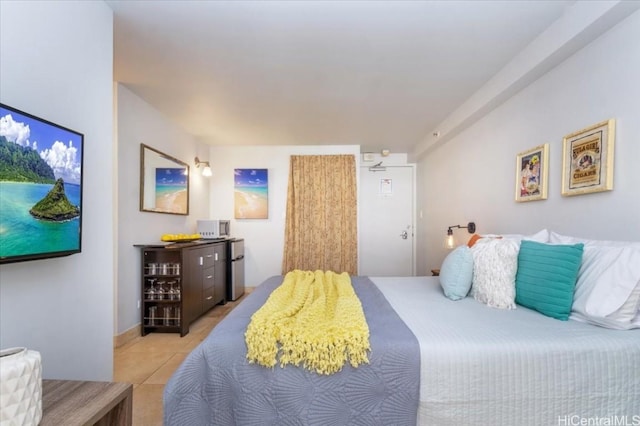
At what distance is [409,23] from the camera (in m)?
1.89

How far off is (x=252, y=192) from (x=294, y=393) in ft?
13.0

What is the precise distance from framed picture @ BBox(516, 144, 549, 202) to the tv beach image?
3.57m

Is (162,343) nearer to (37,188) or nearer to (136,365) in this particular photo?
(136,365)

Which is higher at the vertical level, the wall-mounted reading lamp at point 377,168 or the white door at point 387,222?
the wall-mounted reading lamp at point 377,168

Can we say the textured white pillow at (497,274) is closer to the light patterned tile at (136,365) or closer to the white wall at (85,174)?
the white wall at (85,174)

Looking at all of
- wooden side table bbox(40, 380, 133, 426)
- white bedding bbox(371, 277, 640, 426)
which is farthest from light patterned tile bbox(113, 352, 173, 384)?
white bedding bbox(371, 277, 640, 426)

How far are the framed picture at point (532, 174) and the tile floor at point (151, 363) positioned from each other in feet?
9.52

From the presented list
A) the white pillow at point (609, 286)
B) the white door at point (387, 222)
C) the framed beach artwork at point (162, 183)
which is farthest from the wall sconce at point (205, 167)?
the white pillow at point (609, 286)

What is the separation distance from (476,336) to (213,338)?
112 centimetres

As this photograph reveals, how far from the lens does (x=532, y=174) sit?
225 cm

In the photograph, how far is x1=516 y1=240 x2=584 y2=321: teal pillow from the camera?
4.82 ft

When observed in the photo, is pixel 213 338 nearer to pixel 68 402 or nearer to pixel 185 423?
pixel 185 423

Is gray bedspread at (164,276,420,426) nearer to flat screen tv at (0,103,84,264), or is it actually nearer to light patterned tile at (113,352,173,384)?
flat screen tv at (0,103,84,264)

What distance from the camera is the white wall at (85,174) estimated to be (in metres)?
1.24
